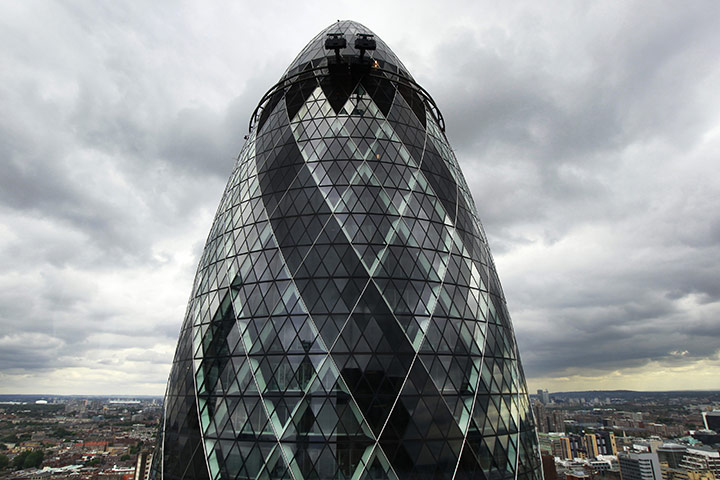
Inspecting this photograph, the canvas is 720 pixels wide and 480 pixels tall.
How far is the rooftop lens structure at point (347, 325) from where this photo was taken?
15.5 meters

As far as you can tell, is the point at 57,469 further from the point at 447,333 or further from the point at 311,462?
the point at 447,333

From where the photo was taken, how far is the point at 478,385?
1748cm

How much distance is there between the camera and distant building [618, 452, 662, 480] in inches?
2931

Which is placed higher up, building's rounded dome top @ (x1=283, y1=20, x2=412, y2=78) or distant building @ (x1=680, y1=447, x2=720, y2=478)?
building's rounded dome top @ (x1=283, y1=20, x2=412, y2=78)

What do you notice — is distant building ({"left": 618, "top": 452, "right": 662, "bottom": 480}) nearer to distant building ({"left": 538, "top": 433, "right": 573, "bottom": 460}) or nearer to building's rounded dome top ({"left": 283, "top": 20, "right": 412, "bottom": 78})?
distant building ({"left": 538, "top": 433, "right": 573, "bottom": 460})

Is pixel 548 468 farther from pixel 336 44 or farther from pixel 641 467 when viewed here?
pixel 641 467

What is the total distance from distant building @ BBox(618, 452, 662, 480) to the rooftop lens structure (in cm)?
7776

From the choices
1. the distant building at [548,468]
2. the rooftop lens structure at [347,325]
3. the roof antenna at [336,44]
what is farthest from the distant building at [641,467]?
the roof antenna at [336,44]

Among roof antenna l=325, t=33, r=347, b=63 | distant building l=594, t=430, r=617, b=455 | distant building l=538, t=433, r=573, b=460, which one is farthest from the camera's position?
distant building l=594, t=430, r=617, b=455

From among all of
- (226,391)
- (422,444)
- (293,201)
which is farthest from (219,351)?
(422,444)

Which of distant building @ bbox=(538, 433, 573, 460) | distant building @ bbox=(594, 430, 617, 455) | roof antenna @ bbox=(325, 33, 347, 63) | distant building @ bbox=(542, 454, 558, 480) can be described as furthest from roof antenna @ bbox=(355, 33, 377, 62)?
distant building @ bbox=(594, 430, 617, 455)

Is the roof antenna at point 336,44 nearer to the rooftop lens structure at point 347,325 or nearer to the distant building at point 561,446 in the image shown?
the rooftop lens structure at point 347,325

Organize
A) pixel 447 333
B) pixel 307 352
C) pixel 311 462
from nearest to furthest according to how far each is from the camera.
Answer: pixel 311 462 → pixel 307 352 → pixel 447 333

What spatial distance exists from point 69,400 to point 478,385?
201 meters
